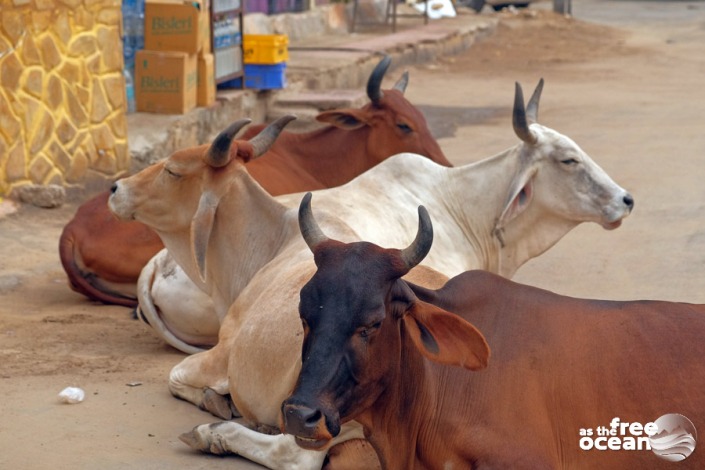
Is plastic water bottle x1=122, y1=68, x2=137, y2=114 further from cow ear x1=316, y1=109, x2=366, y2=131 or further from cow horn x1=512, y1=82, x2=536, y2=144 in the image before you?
cow horn x1=512, y1=82, x2=536, y2=144

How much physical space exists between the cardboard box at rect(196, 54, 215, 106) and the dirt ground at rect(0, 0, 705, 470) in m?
1.98

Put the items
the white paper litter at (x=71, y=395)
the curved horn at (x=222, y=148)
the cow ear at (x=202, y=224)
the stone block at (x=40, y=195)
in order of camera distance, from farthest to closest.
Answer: the stone block at (x=40, y=195)
the cow ear at (x=202, y=224)
the curved horn at (x=222, y=148)
the white paper litter at (x=71, y=395)

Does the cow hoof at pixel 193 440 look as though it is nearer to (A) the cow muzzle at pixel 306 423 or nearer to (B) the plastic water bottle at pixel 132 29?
(A) the cow muzzle at pixel 306 423

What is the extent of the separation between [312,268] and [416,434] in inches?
44.9

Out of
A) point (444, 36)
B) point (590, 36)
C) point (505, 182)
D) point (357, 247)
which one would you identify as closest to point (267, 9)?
point (444, 36)

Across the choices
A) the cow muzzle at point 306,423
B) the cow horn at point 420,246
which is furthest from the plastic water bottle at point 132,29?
the cow muzzle at point 306,423

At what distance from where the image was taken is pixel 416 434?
3.53m

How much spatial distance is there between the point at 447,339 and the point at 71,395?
1.93 metres

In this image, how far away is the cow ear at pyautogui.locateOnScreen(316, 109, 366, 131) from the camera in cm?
714

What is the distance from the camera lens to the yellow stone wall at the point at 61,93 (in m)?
7.93

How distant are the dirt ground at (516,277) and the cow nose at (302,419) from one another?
1045mm

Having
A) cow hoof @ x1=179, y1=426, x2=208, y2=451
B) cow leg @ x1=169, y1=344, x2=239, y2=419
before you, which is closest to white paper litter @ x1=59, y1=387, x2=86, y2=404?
cow leg @ x1=169, y1=344, x2=239, y2=419

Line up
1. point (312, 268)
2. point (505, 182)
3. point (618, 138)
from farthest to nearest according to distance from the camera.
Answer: point (618, 138) < point (505, 182) < point (312, 268)

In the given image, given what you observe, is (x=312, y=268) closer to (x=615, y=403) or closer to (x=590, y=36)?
(x=615, y=403)
